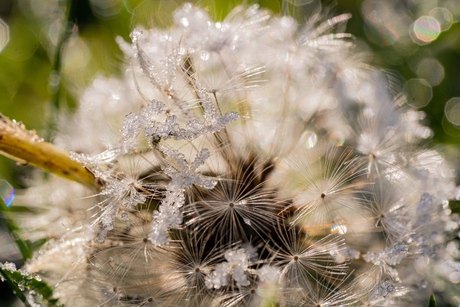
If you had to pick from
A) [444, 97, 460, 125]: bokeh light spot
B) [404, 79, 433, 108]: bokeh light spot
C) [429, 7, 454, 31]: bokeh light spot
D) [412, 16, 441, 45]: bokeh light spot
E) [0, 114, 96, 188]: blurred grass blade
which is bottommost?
[444, 97, 460, 125]: bokeh light spot

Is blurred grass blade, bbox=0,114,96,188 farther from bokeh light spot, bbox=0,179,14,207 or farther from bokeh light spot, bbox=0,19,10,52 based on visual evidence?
bokeh light spot, bbox=0,19,10,52

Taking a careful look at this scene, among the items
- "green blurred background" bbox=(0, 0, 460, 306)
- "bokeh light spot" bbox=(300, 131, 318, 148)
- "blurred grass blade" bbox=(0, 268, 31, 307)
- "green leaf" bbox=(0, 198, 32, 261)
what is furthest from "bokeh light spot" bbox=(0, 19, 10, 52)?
"bokeh light spot" bbox=(300, 131, 318, 148)

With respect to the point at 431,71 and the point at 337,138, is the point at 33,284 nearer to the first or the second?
the point at 337,138

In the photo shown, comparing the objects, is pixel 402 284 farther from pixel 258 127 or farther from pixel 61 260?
pixel 61 260

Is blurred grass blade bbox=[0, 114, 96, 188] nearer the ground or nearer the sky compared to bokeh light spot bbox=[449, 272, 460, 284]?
nearer the sky

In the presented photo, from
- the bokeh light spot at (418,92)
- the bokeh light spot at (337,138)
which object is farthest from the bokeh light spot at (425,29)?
the bokeh light spot at (337,138)

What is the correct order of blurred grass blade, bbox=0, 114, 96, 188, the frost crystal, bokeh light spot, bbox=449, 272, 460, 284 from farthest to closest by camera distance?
bokeh light spot, bbox=449, 272, 460, 284, blurred grass blade, bbox=0, 114, 96, 188, the frost crystal
